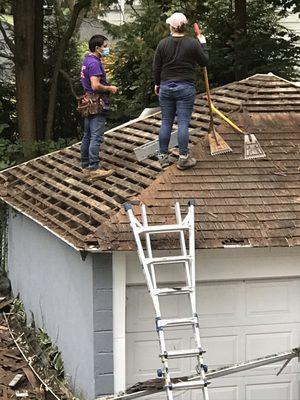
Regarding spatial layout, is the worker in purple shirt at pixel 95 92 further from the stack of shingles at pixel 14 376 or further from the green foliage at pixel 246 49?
the green foliage at pixel 246 49

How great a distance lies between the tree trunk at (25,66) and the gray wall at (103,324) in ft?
29.6

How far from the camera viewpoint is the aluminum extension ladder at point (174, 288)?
7.24 metres

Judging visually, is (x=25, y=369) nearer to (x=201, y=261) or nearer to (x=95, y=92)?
(x=201, y=261)

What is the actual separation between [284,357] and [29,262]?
16.9ft

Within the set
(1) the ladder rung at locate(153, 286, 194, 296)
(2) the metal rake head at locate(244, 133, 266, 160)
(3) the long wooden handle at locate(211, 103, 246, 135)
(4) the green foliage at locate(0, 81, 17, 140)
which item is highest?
(4) the green foliage at locate(0, 81, 17, 140)

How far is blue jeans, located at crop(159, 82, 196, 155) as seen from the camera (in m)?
8.99

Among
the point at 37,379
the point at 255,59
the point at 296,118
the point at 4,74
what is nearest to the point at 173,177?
the point at 296,118

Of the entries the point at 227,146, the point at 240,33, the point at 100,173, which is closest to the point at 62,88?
the point at 240,33

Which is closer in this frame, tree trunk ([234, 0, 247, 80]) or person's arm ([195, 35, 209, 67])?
person's arm ([195, 35, 209, 67])

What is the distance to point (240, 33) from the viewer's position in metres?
17.6

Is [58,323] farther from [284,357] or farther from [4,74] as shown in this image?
[4,74]

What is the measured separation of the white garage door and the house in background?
0.04 feet

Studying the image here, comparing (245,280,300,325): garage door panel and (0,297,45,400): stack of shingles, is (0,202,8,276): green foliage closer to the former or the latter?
(0,297,45,400): stack of shingles

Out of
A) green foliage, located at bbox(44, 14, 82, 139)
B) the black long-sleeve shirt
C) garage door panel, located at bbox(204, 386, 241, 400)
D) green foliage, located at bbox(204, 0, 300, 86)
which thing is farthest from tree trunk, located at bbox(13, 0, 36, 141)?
garage door panel, located at bbox(204, 386, 241, 400)
